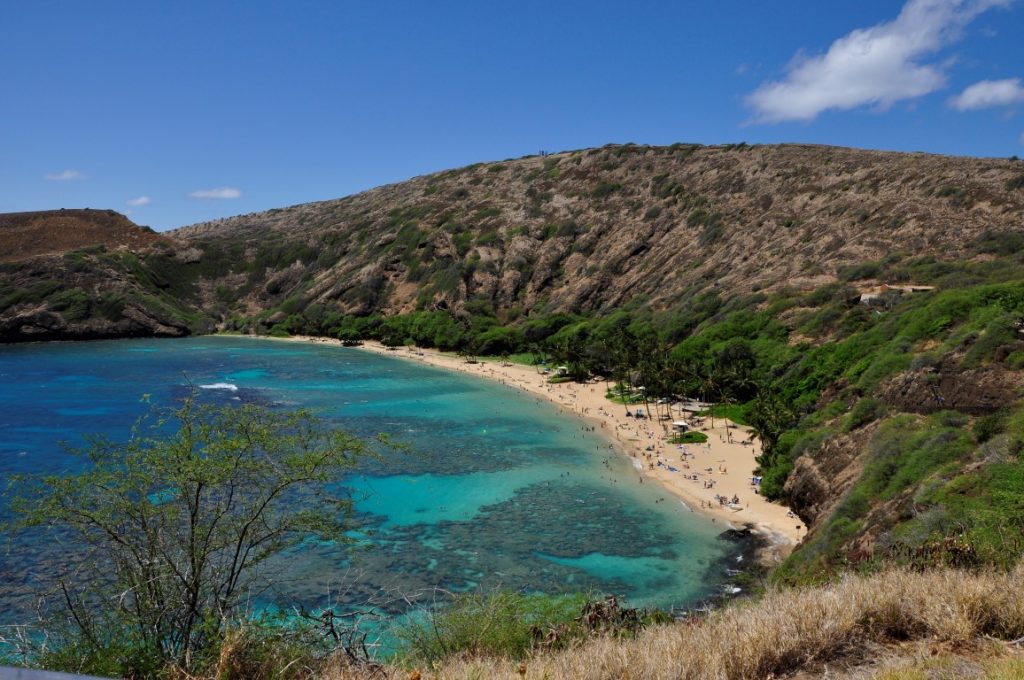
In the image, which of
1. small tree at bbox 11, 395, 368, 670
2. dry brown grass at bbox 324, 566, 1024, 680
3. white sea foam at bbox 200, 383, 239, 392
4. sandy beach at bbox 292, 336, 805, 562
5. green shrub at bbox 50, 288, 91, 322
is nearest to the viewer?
dry brown grass at bbox 324, 566, 1024, 680

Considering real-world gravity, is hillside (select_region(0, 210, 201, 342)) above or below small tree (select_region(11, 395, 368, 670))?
above

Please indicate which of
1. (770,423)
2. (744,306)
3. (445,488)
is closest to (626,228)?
(744,306)

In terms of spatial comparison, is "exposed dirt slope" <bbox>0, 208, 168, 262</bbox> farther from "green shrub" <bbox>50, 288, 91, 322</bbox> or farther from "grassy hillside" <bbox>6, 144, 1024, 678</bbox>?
"green shrub" <bbox>50, 288, 91, 322</bbox>

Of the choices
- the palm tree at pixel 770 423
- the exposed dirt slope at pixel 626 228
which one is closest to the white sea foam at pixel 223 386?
the exposed dirt slope at pixel 626 228

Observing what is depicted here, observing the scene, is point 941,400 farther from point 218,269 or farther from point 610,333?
point 218,269

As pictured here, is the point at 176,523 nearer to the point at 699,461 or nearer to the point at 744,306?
the point at 699,461

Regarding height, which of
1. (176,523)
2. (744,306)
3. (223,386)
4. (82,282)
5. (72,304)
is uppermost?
(82,282)

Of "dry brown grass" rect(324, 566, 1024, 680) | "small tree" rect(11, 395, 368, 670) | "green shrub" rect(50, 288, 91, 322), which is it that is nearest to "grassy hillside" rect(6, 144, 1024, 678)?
"dry brown grass" rect(324, 566, 1024, 680)

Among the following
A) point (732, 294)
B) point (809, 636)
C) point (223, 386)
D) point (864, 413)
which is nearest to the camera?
point (809, 636)
